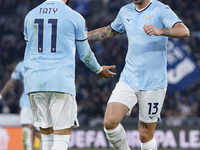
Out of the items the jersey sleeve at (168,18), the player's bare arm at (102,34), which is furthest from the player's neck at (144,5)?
the player's bare arm at (102,34)

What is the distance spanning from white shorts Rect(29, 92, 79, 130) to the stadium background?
829 centimetres

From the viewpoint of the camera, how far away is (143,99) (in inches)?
279

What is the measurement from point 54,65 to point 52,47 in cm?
20

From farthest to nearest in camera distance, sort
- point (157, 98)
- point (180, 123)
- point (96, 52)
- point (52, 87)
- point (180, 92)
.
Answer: point (96, 52) → point (180, 92) → point (180, 123) → point (157, 98) → point (52, 87)

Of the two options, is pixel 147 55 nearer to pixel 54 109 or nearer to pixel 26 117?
pixel 54 109

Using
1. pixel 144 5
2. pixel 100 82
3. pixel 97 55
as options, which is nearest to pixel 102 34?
pixel 144 5

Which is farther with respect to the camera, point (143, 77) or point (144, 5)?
point (144, 5)

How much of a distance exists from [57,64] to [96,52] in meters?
15.0

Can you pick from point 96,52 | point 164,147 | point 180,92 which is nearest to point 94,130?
point 164,147

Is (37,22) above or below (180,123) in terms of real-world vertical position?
above

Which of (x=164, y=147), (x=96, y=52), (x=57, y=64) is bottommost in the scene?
(x=164, y=147)

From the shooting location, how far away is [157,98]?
7.11 metres

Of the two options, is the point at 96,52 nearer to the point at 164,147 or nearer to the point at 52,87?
the point at 164,147

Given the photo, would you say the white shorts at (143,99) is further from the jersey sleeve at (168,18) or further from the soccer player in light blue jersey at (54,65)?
the soccer player in light blue jersey at (54,65)
